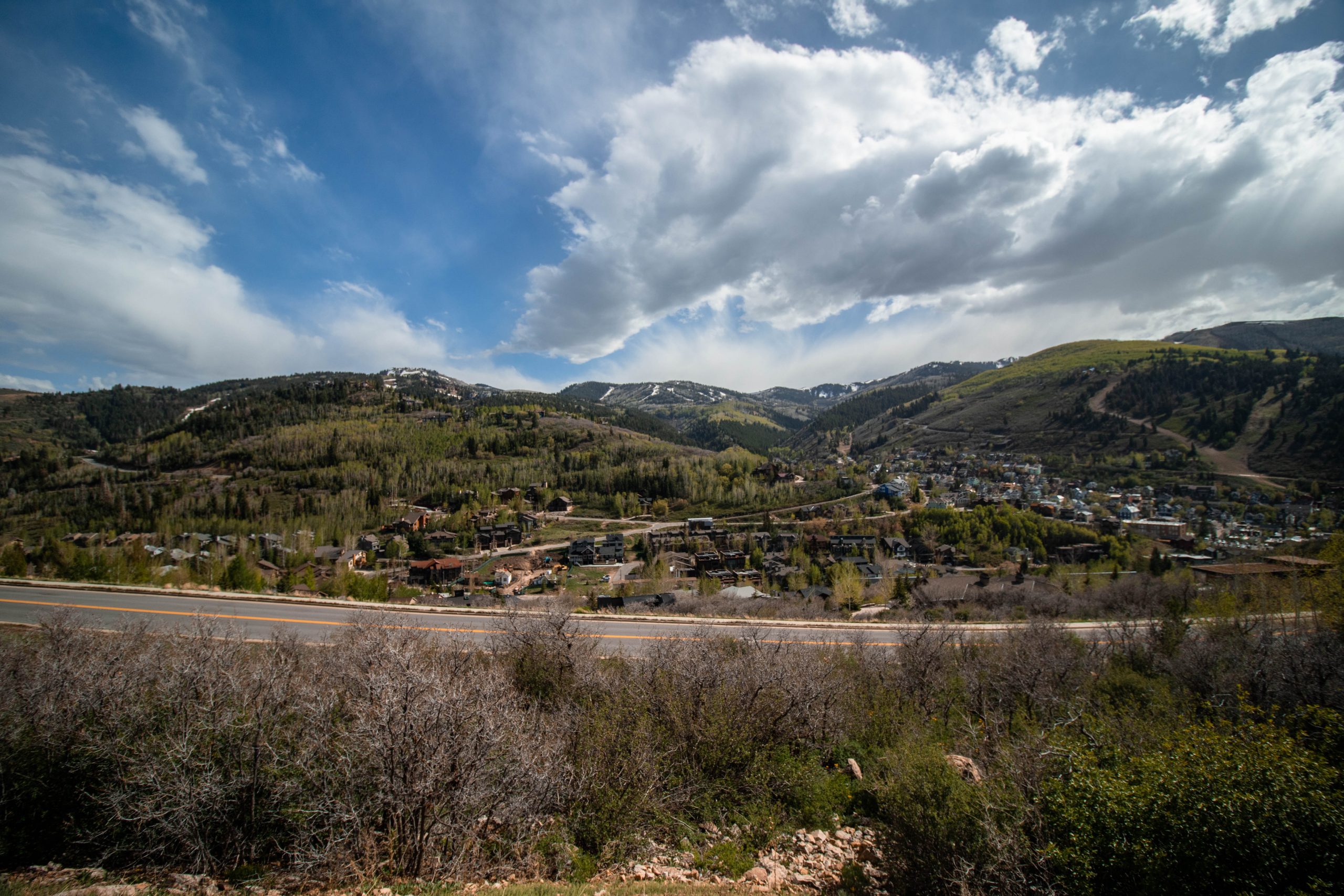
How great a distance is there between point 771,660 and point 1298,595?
37647mm

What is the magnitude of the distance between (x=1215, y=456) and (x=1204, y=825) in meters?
160

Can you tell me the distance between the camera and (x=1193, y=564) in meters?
59.9

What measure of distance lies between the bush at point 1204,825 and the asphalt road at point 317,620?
33.5 feet

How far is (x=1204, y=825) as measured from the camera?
295 inches

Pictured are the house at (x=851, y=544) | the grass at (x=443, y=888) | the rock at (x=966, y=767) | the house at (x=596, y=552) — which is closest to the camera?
the grass at (x=443, y=888)

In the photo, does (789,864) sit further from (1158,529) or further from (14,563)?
(1158,529)

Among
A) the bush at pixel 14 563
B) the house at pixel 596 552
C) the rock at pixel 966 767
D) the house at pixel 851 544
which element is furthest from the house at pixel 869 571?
the bush at pixel 14 563

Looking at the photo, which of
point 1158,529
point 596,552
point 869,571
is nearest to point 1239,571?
point 869,571

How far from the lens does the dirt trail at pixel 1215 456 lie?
325ft

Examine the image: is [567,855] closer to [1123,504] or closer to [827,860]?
[827,860]

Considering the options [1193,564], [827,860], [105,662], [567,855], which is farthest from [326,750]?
[1193,564]

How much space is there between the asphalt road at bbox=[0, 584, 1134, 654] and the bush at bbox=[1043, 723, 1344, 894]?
33.5 ft

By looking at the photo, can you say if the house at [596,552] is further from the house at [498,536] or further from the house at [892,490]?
the house at [892,490]

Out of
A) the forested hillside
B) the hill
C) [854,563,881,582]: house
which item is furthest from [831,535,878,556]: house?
the hill
